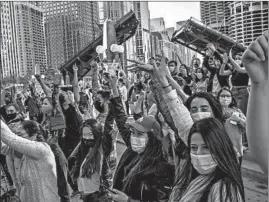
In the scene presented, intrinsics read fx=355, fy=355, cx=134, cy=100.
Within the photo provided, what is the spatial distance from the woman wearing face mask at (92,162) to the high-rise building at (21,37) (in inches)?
46.3

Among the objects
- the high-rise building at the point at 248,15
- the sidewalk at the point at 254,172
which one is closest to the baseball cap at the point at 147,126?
the high-rise building at the point at 248,15

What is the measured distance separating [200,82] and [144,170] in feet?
7.45

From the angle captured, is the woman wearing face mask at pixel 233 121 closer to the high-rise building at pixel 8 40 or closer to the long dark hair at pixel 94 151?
the long dark hair at pixel 94 151

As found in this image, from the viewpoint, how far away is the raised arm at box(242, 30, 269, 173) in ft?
3.42

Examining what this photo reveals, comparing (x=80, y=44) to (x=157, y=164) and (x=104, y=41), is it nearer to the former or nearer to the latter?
(x=104, y=41)

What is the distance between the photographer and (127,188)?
7.22 feet

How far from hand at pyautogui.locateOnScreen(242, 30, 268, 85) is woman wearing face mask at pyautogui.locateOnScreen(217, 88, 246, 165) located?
1.79 m

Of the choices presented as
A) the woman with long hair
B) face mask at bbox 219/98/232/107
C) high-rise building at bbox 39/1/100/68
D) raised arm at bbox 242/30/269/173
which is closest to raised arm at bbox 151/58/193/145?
the woman with long hair

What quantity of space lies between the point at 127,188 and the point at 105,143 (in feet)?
2.54

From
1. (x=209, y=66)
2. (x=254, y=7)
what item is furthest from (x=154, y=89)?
(x=254, y=7)

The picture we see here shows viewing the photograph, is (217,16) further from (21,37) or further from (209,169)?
(209,169)

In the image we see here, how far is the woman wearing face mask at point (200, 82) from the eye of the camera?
3.97 m

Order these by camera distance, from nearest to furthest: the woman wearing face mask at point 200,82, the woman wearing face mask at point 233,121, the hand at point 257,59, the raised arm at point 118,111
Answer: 1. the hand at point 257,59
2. the raised arm at point 118,111
3. the woman wearing face mask at point 233,121
4. the woman wearing face mask at point 200,82

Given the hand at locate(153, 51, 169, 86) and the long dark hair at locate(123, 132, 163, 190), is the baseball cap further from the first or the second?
the hand at locate(153, 51, 169, 86)
